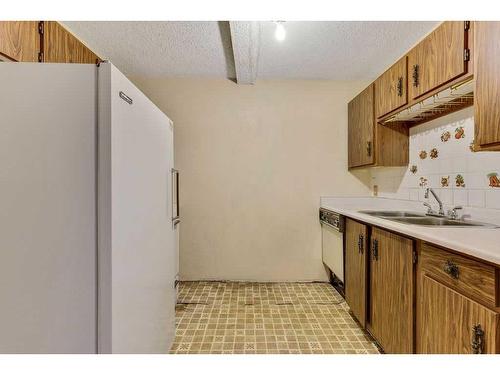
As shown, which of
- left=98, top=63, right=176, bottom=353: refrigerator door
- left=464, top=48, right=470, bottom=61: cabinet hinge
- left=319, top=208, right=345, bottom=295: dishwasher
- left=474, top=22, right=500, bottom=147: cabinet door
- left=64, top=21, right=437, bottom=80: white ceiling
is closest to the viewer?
left=98, top=63, right=176, bottom=353: refrigerator door

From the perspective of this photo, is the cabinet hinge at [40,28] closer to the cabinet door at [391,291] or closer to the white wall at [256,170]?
the white wall at [256,170]

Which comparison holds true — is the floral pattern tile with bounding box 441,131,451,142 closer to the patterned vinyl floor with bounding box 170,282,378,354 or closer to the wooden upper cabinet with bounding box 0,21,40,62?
the patterned vinyl floor with bounding box 170,282,378,354

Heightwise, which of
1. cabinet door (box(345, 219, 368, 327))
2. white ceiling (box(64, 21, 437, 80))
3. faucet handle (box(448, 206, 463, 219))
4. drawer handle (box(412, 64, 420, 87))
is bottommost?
cabinet door (box(345, 219, 368, 327))

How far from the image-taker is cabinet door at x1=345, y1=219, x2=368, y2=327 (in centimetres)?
205

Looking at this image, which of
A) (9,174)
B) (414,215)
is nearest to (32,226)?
(9,174)

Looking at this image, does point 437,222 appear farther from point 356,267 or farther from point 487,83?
point 487,83

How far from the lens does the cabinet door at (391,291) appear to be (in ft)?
4.89

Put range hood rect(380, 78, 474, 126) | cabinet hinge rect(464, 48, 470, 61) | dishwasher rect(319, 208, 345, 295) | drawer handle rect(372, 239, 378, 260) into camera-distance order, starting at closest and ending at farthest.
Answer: cabinet hinge rect(464, 48, 470, 61) < range hood rect(380, 78, 474, 126) < drawer handle rect(372, 239, 378, 260) < dishwasher rect(319, 208, 345, 295)

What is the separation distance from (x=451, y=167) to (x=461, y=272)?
1.25 m

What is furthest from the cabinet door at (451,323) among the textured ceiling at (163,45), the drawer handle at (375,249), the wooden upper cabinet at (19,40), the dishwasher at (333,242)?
the wooden upper cabinet at (19,40)

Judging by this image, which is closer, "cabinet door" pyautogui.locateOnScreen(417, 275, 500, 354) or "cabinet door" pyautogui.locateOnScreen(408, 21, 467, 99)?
"cabinet door" pyautogui.locateOnScreen(417, 275, 500, 354)

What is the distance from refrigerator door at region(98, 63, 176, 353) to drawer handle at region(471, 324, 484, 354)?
50.5 inches

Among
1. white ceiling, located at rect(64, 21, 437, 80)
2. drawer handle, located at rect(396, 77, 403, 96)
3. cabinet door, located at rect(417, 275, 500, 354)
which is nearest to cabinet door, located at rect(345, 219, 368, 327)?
cabinet door, located at rect(417, 275, 500, 354)

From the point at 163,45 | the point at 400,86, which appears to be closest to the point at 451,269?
the point at 400,86
